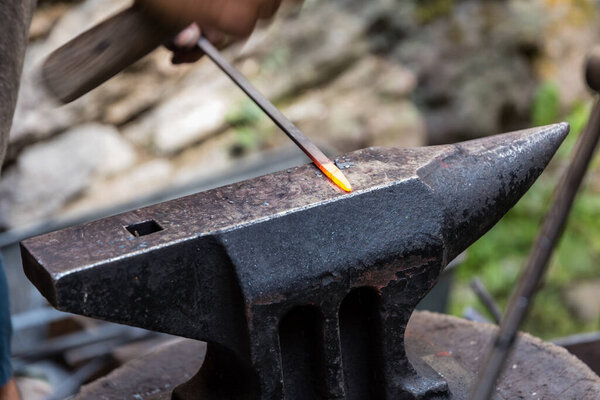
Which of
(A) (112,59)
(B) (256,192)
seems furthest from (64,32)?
(B) (256,192)

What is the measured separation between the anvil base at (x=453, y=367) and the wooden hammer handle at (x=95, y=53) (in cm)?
82

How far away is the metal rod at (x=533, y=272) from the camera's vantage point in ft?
3.94

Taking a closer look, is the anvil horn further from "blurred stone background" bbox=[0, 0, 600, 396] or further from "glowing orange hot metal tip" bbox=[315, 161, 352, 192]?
"blurred stone background" bbox=[0, 0, 600, 396]

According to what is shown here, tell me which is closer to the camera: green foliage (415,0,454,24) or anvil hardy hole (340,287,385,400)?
anvil hardy hole (340,287,385,400)

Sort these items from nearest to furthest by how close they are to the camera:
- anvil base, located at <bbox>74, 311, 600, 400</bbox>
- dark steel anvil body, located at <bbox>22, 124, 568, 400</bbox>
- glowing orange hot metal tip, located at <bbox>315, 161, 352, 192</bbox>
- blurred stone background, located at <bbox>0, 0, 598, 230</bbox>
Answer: dark steel anvil body, located at <bbox>22, 124, 568, 400</bbox>
glowing orange hot metal tip, located at <bbox>315, 161, 352, 192</bbox>
anvil base, located at <bbox>74, 311, 600, 400</bbox>
blurred stone background, located at <bbox>0, 0, 598, 230</bbox>

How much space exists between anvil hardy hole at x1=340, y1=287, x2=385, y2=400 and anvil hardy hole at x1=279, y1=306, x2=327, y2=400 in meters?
0.08

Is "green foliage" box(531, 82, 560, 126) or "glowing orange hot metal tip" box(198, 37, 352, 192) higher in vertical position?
"glowing orange hot metal tip" box(198, 37, 352, 192)

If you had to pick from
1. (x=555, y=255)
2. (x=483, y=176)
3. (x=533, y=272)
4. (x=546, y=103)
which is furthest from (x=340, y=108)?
(x=533, y=272)

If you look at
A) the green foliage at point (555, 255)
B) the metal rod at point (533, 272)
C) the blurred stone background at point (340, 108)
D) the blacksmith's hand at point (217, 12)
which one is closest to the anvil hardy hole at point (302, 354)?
the metal rod at point (533, 272)

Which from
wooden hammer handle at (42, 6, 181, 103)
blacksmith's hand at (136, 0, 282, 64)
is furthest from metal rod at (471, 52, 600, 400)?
wooden hammer handle at (42, 6, 181, 103)

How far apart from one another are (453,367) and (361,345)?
0.37m

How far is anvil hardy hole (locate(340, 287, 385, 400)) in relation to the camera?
1738mm

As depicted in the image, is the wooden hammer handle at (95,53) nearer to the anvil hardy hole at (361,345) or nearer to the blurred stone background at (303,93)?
the anvil hardy hole at (361,345)

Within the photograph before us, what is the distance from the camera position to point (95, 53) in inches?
69.3
